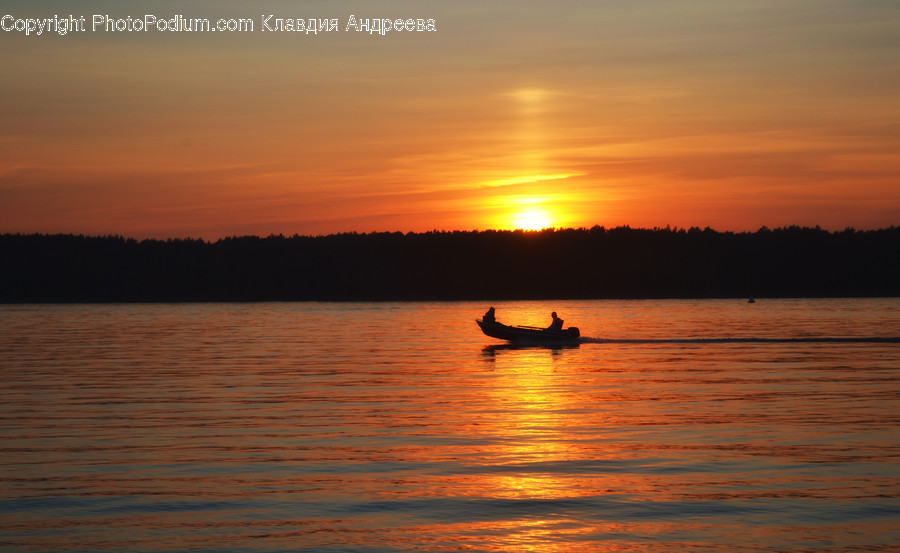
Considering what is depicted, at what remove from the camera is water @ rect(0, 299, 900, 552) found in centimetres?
1539

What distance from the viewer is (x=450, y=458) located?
21.4m

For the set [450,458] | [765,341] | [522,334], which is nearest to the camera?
[450,458]

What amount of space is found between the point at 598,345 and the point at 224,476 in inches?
1809

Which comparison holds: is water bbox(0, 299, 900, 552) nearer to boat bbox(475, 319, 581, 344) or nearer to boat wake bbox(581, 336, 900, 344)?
boat bbox(475, 319, 581, 344)

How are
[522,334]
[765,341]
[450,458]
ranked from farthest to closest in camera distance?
[765,341], [522,334], [450,458]

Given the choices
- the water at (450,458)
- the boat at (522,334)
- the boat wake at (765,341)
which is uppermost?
the boat at (522,334)

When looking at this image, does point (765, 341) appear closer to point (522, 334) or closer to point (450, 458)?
point (522, 334)

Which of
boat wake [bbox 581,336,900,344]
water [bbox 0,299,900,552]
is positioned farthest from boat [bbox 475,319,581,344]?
water [bbox 0,299,900,552]

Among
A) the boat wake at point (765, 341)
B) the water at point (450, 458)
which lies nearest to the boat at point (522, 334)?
the boat wake at point (765, 341)

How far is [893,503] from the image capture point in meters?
16.9

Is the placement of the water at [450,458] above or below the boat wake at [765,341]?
below

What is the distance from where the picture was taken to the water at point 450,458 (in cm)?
1539

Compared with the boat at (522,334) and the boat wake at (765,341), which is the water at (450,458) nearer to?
the boat at (522,334)

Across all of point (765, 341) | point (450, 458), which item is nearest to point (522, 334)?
point (765, 341)
